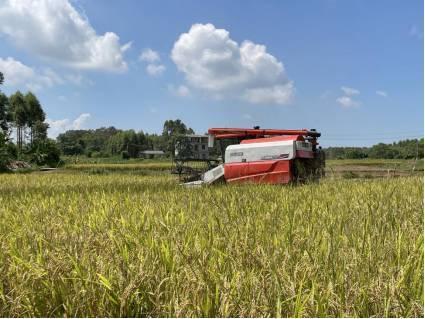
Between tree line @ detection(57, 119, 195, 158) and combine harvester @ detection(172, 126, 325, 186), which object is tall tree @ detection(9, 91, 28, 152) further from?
combine harvester @ detection(172, 126, 325, 186)

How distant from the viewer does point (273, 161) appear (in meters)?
8.56

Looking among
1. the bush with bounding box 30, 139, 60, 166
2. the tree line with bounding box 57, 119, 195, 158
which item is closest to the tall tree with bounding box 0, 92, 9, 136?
the bush with bounding box 30, 139, 60, 166

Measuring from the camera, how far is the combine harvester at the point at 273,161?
8.48 metres

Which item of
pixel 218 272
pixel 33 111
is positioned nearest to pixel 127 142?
pixel 33 111

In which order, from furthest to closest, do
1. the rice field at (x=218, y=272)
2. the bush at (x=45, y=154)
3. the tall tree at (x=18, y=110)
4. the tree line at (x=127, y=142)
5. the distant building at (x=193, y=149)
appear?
the tree line at (x=127, y=142)
the tall tree at (x=18, y=110)
the bush at (x=45, y=154)
the distant building at (x=193, y=149)
the rice field at (x=218, y=272)

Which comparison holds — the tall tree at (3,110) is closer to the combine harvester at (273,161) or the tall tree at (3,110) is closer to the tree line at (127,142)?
the tree line at (127,142)

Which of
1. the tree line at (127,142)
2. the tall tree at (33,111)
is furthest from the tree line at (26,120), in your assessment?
the tree line at (127,142)

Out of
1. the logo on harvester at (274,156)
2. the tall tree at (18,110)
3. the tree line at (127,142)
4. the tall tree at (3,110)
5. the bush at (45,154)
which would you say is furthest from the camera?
the tree line at (127,142)

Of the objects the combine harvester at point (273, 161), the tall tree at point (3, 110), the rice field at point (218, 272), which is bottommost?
the rice field at point (218, 272)

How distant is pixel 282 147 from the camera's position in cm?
856

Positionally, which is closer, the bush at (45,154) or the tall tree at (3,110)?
the bush at (45,154)

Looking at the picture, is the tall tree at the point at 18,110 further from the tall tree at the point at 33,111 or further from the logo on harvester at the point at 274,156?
the logo on harvester at the point at 274,156

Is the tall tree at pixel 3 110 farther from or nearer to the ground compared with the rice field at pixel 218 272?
farther from the ground

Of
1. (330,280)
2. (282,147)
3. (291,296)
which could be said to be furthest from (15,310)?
(282,147)
